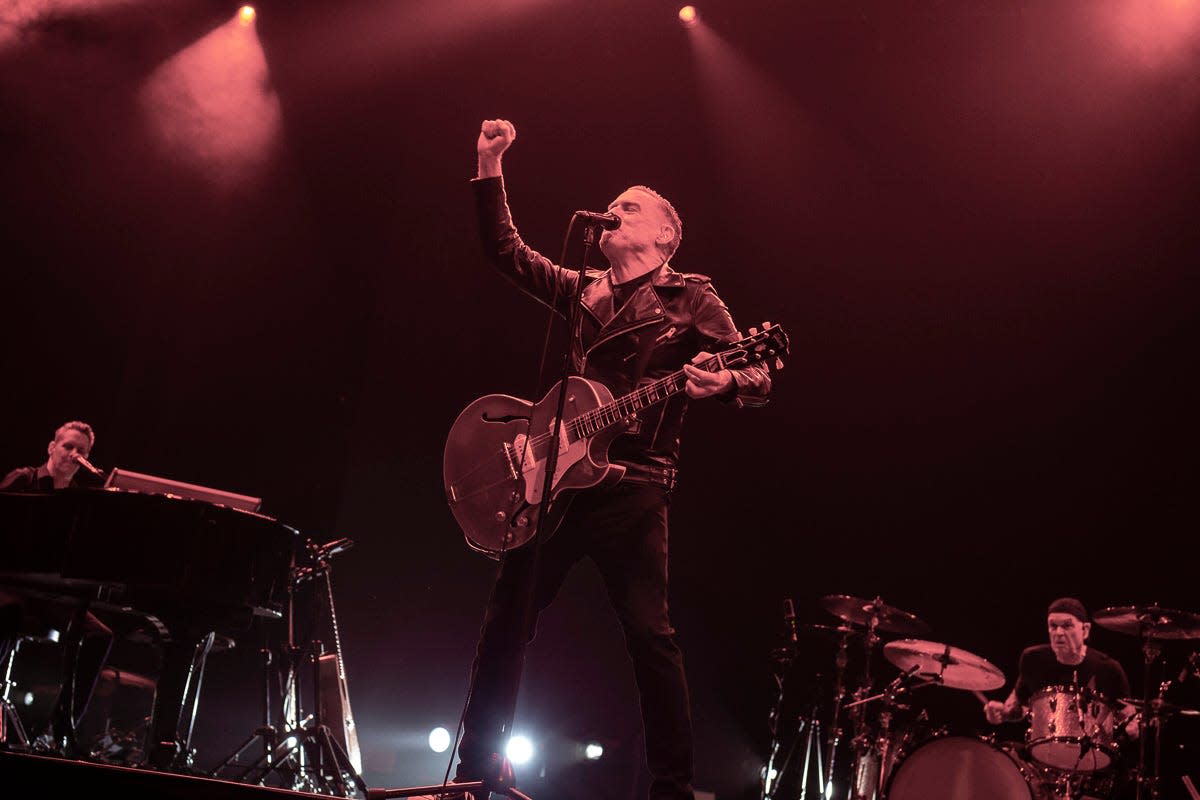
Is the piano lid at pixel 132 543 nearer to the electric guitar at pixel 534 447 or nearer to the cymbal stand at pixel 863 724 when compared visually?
the electric guitar at pixel 534 447

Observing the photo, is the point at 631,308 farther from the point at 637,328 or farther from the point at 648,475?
the point at 648,475

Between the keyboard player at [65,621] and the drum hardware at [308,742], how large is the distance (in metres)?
0.74

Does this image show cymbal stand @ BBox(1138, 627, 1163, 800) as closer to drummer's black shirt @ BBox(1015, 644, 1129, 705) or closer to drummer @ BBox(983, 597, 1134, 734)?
drummer @ BBox(983, 597, 1134, 734)

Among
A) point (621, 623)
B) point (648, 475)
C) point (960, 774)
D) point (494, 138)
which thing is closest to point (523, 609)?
point (621, 623)

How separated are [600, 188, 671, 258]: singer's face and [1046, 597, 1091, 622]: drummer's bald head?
13.3 feet

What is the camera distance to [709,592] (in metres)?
7.08

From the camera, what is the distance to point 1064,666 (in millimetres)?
6770

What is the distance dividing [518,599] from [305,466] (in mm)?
3870

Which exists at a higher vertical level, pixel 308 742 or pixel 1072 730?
pixel 1072 730

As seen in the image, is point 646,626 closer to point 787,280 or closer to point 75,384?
point 787,280

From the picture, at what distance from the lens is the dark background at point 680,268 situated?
6.63m

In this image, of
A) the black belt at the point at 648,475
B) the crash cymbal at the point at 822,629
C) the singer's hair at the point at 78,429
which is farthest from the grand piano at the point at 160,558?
the crash cymbal at the point at 822,629

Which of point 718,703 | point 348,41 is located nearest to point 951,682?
point 718,703

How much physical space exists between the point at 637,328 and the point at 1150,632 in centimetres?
410
